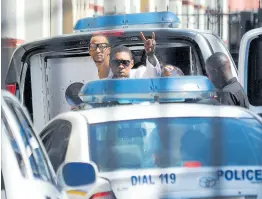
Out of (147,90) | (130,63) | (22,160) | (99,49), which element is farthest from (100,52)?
(22,160)

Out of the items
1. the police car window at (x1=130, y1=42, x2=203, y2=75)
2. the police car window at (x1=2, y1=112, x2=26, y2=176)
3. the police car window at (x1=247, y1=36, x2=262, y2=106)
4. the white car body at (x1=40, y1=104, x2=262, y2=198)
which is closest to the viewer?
the police car window at (x1=2, y1=112, x2=26, y2=176)

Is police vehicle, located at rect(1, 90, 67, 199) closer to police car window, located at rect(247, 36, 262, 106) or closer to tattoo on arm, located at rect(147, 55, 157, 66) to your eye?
tattoo on arm, located at rect(147, 55, 157, 66)

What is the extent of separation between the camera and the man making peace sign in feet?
11.4

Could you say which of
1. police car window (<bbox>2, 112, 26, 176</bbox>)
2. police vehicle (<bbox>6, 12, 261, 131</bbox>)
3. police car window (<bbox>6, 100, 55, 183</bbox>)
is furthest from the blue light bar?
police car window (<bbox>2, 112, 26, 176</bbox>)

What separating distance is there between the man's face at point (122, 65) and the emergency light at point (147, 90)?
0.15ft

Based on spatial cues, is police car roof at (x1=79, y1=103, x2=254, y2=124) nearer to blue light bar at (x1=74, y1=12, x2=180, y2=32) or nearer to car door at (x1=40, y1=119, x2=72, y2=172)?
car door at (x1=40, y1=119, x2=72, y2=172)

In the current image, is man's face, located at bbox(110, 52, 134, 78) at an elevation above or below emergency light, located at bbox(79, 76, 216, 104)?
above

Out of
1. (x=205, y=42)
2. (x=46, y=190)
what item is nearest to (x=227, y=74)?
(x=205, y=42)

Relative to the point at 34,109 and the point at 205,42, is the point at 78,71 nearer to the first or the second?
the point at 34,109

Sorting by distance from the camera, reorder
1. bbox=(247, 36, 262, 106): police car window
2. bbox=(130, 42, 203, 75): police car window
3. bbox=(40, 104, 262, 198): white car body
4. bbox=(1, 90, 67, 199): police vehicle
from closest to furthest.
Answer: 1. bbox=(1, 90, 67, 199): police vehicle
2. bbox=(40, 104, 262, 198): white car body
3. bbox=(130, 42, 203, 75): police car window
4. bbox=(247, 36, 262, 106): police car window

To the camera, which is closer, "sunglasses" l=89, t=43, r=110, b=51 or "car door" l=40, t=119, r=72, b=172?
"car door" l=40, t=119, r=72, b=172

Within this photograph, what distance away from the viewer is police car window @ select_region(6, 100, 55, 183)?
10.8ft

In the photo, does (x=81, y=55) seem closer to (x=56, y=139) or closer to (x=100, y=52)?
(x=100, y=52)

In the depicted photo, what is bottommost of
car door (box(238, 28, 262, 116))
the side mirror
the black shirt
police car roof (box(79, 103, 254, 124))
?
the side mirror
